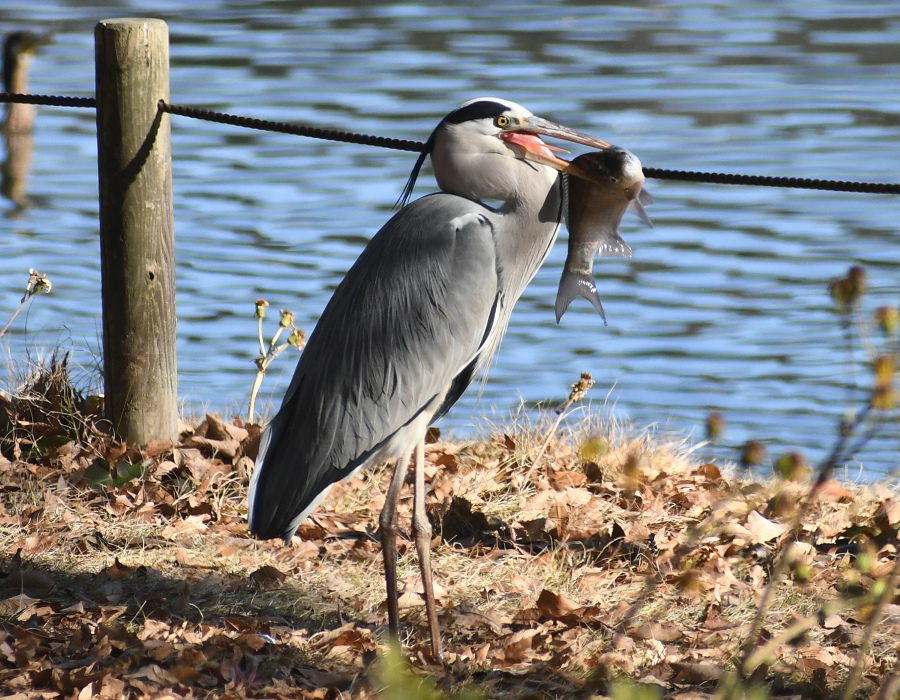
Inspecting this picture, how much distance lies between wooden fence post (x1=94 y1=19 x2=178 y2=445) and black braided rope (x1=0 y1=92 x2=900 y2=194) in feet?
0.35

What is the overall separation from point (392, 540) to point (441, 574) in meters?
0.57

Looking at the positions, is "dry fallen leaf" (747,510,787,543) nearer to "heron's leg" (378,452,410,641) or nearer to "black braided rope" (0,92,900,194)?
"black braided rope" (0,92,900,194)

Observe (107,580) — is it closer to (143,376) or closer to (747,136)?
(143,376)

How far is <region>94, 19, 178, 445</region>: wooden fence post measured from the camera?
16.1 feet

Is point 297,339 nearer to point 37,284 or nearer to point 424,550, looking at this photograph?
point 37,284

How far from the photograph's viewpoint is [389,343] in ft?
13.4

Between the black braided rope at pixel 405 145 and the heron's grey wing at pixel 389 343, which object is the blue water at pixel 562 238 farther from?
the heron's grey wing at pixel 389 343

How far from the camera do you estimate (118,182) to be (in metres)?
4.97

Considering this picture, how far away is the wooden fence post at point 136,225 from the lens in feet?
16.1

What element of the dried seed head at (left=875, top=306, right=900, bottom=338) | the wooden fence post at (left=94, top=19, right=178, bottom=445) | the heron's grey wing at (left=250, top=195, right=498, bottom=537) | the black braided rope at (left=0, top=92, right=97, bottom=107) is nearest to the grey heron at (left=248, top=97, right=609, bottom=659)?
the heron's grey wing at (left=250, top=195, right=498, bottom=537)

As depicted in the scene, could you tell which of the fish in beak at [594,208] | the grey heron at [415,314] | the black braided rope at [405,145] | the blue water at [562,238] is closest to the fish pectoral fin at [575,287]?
the fish in beak at [594,208]

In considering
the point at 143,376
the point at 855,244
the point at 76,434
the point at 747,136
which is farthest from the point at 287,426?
the point at 747,136

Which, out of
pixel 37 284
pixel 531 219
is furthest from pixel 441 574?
pixel 37 284

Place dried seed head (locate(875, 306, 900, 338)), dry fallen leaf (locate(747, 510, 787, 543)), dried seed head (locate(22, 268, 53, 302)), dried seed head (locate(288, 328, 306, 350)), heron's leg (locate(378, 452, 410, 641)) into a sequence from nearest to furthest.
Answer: dried seed head (locate(875, 306, 900, 338)), heron's leg (locate(378, 452, 410, 641)), dry fallen leaf (locate(747, 510, 787, 543)), dried seed head (locate(22, 268, 53, 302)), dried seed head (locate(288, 328, 306, 350))
